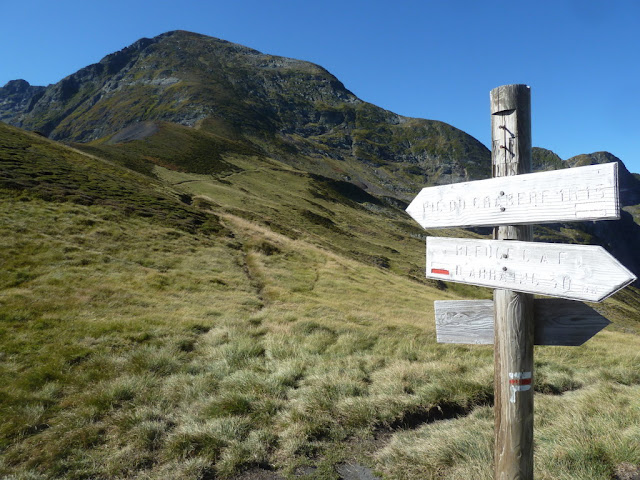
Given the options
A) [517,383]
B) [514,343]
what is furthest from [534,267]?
[517,383]

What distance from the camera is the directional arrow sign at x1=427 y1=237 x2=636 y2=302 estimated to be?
8.43 feet

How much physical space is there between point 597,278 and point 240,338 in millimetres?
9530

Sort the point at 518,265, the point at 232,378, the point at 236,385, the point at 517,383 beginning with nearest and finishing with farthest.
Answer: the point at 518,265
the point at 517,383
the point at 236,385
the point at 232,378

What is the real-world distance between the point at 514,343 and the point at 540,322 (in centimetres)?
32

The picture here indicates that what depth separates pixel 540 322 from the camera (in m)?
3.24

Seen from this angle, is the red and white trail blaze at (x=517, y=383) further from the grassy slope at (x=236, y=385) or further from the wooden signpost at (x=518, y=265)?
the grassy slope at (x=236, y=385)

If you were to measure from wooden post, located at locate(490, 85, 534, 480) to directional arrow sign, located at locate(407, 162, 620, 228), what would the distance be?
0.45 ft

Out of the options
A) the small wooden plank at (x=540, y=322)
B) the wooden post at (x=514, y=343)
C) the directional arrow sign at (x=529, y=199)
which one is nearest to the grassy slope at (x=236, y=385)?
the wooden post at (x=514, y=343)

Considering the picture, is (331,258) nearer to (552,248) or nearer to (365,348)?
(365,348)

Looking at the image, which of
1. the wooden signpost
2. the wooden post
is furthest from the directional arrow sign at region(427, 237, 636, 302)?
the wooden post

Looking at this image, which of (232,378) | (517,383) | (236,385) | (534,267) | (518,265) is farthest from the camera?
(232,378)

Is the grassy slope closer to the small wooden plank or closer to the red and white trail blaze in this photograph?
the red and white trail blaze

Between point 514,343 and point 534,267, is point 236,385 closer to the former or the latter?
point 514,343

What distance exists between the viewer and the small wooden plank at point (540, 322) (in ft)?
9.98
